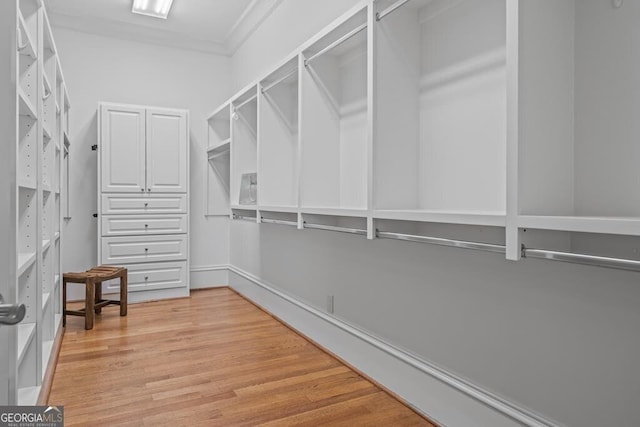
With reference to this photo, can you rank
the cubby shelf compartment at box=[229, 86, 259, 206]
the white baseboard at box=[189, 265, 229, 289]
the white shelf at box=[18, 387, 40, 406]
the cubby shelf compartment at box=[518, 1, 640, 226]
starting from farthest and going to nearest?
1. the white baseboard at box=[189, 265, 229, 289]
2. the cubby shelf compartment at box=[229, 86, 259, 206]
3. the white shelf at box=[18, 387, 40, 406]
4. the cubby shelf compartment at box=[518, 1, 640, 226]

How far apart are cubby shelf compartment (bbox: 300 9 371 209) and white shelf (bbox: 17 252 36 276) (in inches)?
59.0

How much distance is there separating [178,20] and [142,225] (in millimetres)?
2281

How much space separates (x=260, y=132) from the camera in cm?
340

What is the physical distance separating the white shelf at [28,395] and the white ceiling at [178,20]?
3.58m

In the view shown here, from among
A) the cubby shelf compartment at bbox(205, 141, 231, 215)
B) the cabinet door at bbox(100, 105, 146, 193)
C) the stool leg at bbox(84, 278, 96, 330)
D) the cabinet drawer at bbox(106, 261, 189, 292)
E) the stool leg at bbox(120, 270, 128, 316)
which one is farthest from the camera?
the cubby shelf compartment at bbox(205, 141, 231, 215)

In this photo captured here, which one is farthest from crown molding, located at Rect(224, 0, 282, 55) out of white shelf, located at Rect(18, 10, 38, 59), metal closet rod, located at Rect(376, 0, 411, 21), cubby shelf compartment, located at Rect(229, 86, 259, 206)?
white shelf, located at Rect(18, 10, 38, 59)

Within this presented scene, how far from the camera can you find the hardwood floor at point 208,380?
2.13 m

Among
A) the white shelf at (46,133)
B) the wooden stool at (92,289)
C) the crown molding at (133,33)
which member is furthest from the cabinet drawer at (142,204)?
the crown molding at (133,33)

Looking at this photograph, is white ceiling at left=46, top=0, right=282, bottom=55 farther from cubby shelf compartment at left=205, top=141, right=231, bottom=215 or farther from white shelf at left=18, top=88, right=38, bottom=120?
white shelf at left=18, top=88, right=38, bottom=120

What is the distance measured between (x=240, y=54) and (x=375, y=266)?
360cm

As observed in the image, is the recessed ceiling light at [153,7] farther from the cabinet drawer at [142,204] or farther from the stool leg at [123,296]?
the stool leg at [123,296]

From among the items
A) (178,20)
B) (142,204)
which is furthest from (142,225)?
(178,20)

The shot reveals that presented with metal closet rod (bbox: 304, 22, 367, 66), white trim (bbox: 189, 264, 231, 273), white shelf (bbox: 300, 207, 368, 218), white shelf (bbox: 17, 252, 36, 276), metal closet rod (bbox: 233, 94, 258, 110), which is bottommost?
white trim (bbox: 189, 264, 231, 273)

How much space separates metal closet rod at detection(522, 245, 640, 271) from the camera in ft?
3.59
